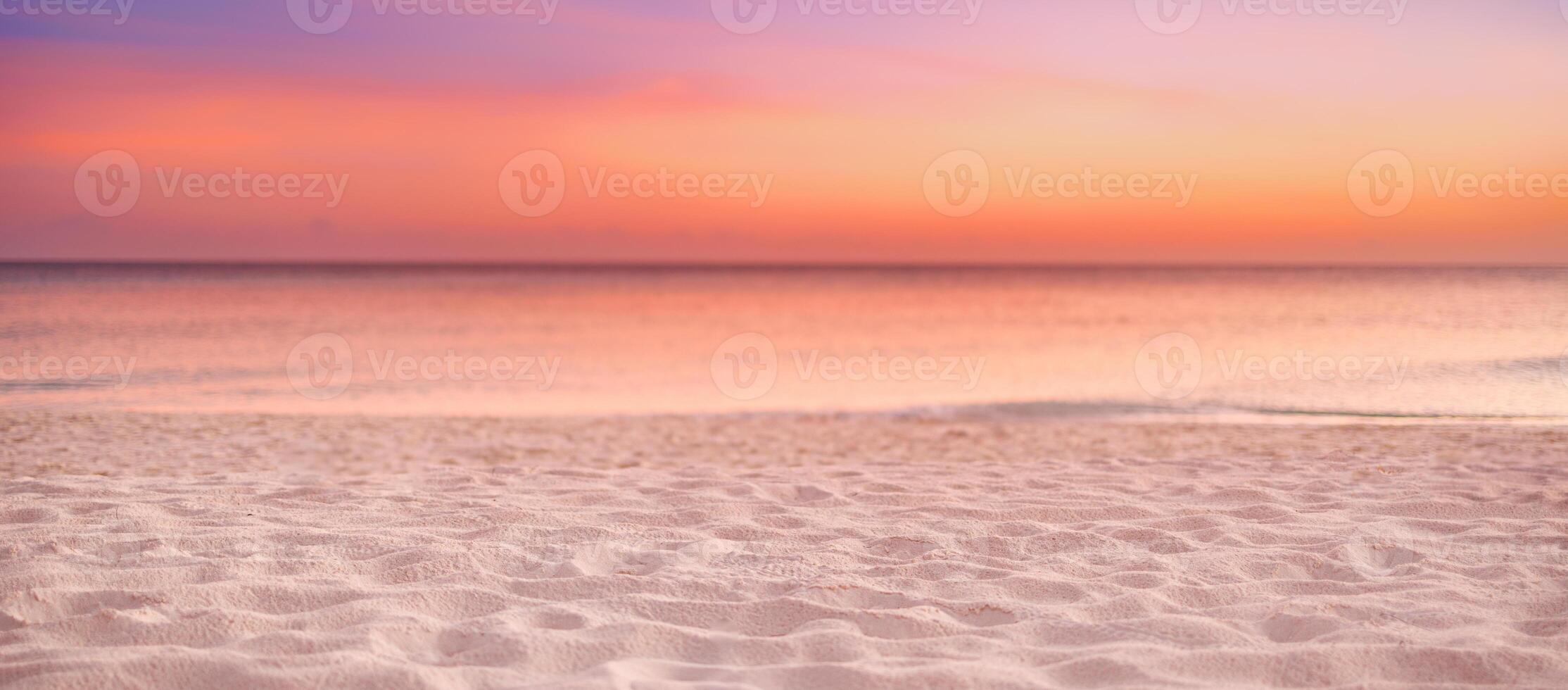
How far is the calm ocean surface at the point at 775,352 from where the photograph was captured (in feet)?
37.8

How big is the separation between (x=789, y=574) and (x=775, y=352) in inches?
611

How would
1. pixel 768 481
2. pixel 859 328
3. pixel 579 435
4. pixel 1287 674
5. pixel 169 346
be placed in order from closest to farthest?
pixel 1287 674 < pixel 768 481 < pixel 579 435 < pixel 169 346 < pixel 859 328

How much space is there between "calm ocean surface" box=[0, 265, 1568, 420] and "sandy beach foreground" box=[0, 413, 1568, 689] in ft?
18.5

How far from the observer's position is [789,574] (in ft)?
10.9

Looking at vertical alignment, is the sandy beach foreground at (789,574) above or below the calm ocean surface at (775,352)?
below

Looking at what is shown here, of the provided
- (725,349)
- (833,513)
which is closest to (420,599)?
(833,513)

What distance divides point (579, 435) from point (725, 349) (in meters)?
10.1

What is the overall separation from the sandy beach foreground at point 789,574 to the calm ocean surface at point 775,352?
563cm

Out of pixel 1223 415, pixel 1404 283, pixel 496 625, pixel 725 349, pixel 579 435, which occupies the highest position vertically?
pixel 1404 283

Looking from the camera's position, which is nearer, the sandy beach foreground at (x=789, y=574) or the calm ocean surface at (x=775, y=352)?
the sandy beach foreground at (x=789, y=574)

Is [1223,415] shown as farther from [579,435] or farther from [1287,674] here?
[1287,674]

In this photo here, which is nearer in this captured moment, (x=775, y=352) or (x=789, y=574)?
(x=789, y=574)

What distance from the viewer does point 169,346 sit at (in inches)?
657

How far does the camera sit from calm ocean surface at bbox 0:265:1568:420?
37.8 feet
